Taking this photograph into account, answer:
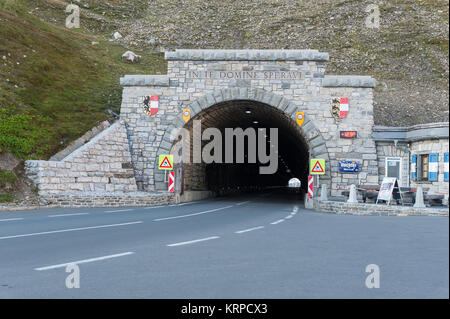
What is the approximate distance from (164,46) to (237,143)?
1454 cm

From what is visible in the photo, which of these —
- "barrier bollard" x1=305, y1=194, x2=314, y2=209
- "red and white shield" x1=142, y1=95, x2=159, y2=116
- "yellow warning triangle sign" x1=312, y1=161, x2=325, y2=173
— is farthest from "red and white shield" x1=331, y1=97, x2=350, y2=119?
"red and white shield" x1=142, y1=95, x2=159, y2=116

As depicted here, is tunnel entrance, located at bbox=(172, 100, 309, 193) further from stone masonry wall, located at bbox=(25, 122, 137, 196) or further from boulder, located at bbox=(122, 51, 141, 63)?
boulder, located at bbox=(122, 51, 141, 63)

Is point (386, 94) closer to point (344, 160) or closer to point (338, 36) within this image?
point (338, 36)

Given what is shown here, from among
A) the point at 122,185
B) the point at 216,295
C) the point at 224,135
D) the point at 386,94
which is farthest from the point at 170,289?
the point at 386,94

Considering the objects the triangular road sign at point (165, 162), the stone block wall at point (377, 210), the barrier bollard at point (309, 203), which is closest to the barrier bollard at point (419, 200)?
the stone block wall at point (377, 210)

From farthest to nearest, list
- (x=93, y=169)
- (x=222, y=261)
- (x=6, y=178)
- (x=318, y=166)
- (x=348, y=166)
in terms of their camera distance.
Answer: (x=348, y=166) < (x=318, y=166) < (x=93, y=169) < (x=6, y=178) < (x=222, y=261)

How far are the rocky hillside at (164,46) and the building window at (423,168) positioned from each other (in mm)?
5903

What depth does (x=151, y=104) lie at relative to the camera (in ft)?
80.2

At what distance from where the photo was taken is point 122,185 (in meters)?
22.8

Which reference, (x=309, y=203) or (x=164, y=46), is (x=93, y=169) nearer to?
(x=309, y=203)

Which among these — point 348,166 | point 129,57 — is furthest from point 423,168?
point 129,57

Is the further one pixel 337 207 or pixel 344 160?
pixel 344 160

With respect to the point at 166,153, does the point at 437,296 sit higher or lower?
lower

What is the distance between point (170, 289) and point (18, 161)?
54.9 feet
